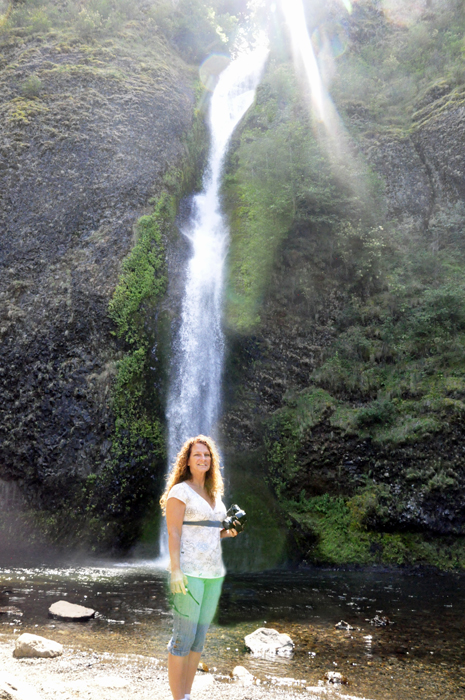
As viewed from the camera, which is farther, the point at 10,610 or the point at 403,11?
the point at 403,11

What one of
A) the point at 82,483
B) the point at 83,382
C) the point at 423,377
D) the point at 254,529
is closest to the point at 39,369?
the point at 83,382

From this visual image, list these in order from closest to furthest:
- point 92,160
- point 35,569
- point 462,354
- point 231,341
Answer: point 35,569 → point 462,354 → point 231,341 → point 92,160

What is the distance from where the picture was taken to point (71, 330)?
13.1 metres

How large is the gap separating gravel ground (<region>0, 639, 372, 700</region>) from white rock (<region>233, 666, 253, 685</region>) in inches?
2.2

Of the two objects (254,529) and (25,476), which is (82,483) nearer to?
(25,476)

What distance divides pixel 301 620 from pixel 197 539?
16.5ft

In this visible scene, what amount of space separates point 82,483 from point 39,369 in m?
3.10

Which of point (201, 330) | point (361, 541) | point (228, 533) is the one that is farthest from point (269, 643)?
point (201, 330)

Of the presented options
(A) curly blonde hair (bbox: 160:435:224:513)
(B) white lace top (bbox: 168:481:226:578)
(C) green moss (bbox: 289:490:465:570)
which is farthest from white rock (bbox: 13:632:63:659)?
(C) green moss (bbox: 289:490:465:570)

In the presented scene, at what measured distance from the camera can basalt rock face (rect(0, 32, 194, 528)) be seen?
483 inches

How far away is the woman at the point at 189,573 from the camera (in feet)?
9.91

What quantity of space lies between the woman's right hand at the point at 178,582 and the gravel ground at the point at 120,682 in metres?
1.62

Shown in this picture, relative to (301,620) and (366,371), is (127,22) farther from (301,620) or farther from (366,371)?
(301,620)

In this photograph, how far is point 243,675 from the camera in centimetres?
477
